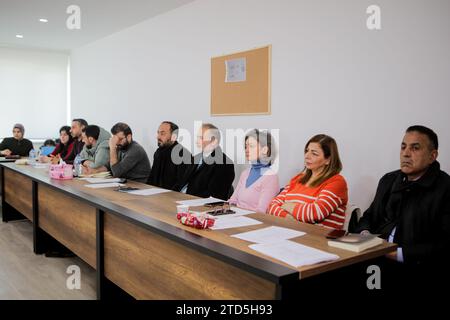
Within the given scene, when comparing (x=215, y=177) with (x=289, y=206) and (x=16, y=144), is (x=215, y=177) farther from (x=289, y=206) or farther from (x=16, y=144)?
(x=16, y=144)

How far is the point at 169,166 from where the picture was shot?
3.60 m

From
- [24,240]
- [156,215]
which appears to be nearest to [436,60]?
[156,215]

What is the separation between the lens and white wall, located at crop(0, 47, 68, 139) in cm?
700

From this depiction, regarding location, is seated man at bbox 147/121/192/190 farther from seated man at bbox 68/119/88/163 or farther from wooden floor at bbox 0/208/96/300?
seated man at bbox 68/119/88/163

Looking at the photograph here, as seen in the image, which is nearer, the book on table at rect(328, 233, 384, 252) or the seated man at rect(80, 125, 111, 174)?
the book on table at rect(328, 233, 384, 252)

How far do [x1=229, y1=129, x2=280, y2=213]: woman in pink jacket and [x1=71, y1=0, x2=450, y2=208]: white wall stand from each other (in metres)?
0.74

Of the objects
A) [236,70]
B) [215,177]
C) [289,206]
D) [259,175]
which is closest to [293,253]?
[289,206]

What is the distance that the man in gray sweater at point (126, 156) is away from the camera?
3.71 metres

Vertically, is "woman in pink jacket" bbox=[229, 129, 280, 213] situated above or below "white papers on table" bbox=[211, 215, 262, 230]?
above

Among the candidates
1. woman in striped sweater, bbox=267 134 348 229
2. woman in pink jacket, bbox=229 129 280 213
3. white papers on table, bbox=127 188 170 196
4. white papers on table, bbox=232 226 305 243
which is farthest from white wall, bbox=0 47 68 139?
white papers on table, bbox=232 226 305 243

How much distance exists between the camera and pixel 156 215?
77.0 inches

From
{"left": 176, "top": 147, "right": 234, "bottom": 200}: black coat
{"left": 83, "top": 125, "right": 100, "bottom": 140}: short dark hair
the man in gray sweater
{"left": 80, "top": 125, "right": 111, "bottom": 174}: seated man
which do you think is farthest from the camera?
{"left": 83, "top": 125, "right": 100, "bottom": 140}: short dark hair

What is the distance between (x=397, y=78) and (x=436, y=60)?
260mm
